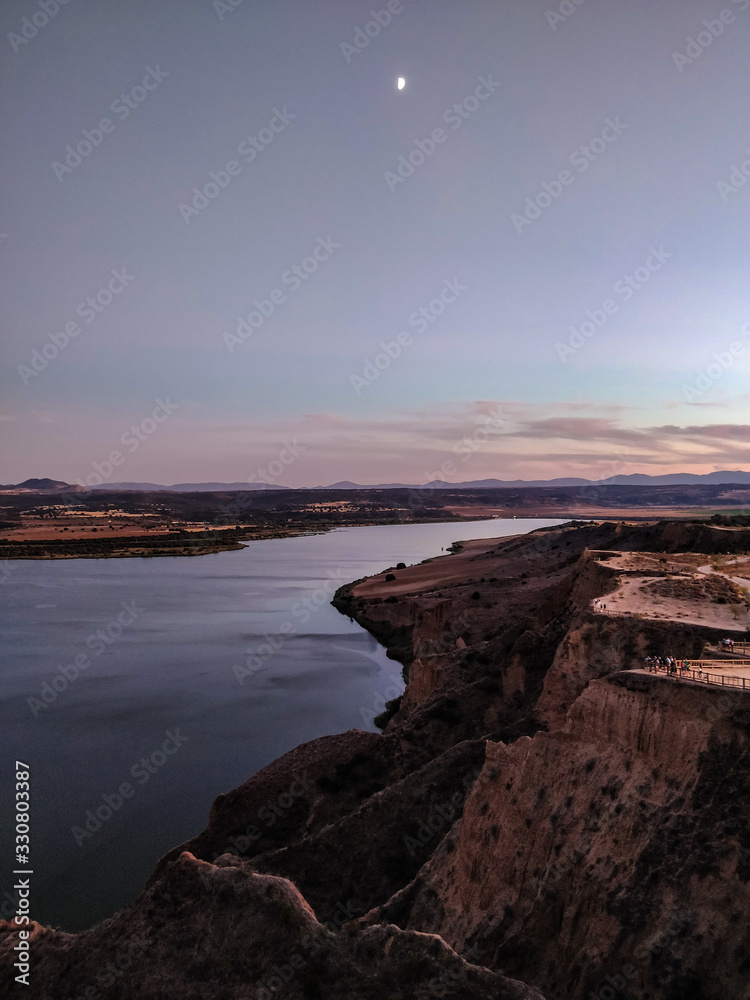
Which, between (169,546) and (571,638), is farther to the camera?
(169,546)

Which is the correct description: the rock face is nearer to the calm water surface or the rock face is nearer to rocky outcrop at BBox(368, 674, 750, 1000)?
rocky outcrop at BBox(368, 674, 750, 1000)

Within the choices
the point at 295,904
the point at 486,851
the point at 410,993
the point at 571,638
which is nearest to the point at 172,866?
the point at 295,904

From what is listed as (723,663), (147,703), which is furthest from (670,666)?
(147,703)

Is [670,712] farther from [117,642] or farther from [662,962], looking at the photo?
[117,642]

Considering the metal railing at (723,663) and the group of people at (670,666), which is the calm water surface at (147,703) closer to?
the group of people at (670,666)

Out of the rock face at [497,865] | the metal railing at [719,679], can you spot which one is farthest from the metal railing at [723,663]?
the rock face at [497,865]

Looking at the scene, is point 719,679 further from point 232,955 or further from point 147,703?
point 147,703
